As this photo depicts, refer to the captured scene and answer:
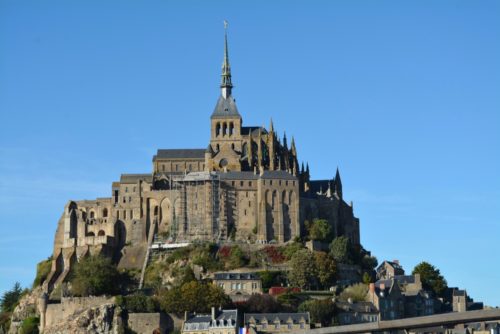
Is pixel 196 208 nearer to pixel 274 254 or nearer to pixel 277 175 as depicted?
pixel 277 175

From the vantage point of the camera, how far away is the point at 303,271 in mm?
69312

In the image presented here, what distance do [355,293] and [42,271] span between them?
28.1 m

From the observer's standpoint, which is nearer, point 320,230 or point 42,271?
point 320,230

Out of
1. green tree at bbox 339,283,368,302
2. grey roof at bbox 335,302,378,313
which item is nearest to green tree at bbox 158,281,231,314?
grey roof at bbox 335,302,378,313

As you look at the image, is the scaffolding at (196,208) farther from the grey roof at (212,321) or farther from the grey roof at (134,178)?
the grey roof at (212,321)

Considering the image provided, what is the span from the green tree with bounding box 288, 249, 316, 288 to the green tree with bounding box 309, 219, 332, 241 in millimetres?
4937

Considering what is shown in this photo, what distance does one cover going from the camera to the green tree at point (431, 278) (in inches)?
2928

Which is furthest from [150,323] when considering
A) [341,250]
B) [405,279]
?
[405,279]

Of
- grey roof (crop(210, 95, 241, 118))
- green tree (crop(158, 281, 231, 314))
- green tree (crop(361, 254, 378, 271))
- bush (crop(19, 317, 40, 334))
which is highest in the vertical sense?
grey roof (crop(210, 95, 241, 118))

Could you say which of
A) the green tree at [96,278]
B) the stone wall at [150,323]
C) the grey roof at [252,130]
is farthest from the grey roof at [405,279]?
the green tree at [96,278]

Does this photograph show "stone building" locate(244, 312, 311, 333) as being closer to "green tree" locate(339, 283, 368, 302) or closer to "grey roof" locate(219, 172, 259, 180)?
"green tree" locate(339, 283, 368, 302)

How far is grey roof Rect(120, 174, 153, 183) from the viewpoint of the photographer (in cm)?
8069

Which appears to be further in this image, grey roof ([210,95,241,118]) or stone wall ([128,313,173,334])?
grey roof ([210,95,241,118])

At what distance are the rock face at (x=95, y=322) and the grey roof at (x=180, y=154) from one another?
2144cm
